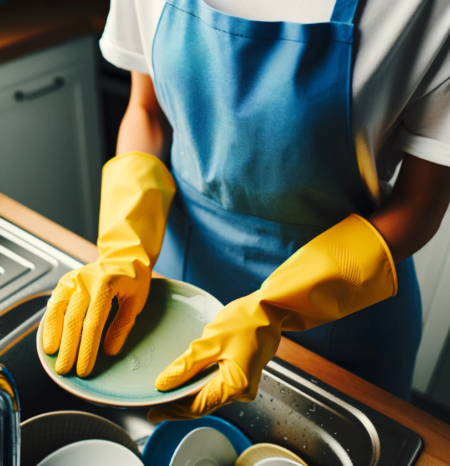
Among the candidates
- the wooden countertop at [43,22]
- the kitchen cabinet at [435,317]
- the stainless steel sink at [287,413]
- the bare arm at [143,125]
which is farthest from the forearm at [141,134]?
the kitchen cabinet at [435,317]

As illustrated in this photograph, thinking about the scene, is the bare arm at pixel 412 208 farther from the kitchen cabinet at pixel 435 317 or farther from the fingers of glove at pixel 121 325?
the kitchen cabinet at pixel 435 317

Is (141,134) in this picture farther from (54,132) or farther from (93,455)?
(54,132)

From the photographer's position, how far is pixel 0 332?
79 centimetres

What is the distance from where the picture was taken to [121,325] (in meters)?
0.69

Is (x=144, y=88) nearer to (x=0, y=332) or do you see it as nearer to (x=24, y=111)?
(x=0, y=332)

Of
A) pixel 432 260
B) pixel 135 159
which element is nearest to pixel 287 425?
pixel 135 159

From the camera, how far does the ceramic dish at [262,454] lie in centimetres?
72

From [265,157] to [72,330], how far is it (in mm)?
357

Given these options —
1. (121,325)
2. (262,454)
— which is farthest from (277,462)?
(121,325)

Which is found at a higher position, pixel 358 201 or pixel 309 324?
pixel 358 201

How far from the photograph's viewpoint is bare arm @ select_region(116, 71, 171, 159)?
3.21 ft

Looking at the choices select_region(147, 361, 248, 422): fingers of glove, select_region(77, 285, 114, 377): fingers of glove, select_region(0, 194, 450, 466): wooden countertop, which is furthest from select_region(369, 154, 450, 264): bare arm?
select_region(77, 285, 114, 377): fingers of glove

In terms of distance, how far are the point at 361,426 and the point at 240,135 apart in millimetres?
440

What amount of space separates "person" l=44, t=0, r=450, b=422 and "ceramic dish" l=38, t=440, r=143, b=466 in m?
0.11
